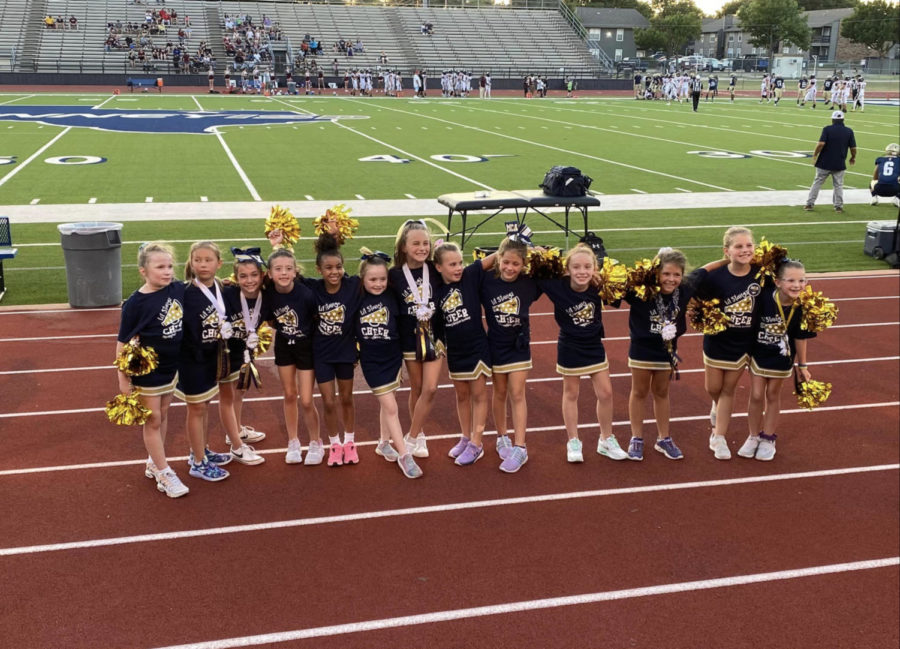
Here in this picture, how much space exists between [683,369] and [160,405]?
190 inches

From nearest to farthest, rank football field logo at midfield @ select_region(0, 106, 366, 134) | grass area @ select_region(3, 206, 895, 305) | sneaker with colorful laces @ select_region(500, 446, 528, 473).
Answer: sneaker with colorful laces @ select_region(500, 446, 528, 473), grass area @ select_region(3, 206, 895, 305), football field logo at midfield @ select_region(0, 106, 366, 134)

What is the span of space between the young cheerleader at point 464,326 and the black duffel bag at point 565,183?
598 cm

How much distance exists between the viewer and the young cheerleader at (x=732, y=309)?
5.79 meters

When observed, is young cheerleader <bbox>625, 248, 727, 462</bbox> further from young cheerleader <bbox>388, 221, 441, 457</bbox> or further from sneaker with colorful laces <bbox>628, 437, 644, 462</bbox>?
young cheerleader <bbox>388, 221, 441, 457</bbox>

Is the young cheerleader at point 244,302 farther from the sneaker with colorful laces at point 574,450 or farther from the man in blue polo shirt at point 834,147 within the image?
the man in blue polo shirt at point 834,147

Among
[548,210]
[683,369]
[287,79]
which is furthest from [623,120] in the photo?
[683,369]

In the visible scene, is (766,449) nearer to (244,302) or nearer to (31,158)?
(244,302)

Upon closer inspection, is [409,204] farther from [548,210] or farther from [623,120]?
[623,120]

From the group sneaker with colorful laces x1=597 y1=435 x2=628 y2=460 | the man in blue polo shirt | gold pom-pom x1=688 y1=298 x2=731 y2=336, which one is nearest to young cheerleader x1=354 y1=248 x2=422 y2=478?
sneaker with colorful laces x1=597 y1=435 x2=628 y2=460

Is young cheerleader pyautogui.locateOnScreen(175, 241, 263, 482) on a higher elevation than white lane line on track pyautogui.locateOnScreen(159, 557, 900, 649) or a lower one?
higher

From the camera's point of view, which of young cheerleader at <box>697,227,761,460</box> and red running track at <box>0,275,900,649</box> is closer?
red running track at <box>0,275,900,649</box>

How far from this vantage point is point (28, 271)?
11141mm

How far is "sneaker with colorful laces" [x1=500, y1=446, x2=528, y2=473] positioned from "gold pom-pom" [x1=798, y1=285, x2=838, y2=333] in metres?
2.05

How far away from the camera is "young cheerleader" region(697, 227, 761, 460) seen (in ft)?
19.0
